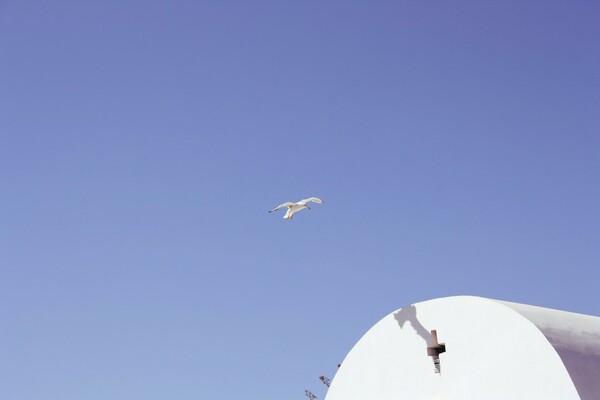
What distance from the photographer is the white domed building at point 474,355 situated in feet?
35.5

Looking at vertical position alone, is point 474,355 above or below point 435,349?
below

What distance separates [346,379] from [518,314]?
124 inches

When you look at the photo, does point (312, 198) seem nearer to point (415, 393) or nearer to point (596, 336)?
point (415, 393)

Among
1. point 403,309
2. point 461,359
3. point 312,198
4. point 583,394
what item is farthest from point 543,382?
point 312,198

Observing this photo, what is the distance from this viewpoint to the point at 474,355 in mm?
11609

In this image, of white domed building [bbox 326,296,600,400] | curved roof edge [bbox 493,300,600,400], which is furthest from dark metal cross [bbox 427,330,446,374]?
curved roof edge [bbox 493,300,600,400]

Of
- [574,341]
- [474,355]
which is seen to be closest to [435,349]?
[474,355]

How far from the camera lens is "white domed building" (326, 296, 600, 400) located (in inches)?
426

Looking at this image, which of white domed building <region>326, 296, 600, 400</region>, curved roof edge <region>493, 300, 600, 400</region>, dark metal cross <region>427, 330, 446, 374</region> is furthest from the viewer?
dark metal cross <region>427, 330, 446, 374</region>

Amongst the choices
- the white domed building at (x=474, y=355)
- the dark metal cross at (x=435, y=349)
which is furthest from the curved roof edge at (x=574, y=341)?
the dark metal cross at (x=435, y=349)

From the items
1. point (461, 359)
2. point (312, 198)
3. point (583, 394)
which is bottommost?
point (583, 394)

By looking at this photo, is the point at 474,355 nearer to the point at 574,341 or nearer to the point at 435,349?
the point at 435,349

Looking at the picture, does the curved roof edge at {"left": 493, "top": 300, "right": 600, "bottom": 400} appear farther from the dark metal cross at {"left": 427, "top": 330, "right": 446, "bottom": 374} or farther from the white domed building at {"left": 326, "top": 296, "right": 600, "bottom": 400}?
the dark metal cross at {"left": 427, "top": 330, "right": 446, "bottom": 374}

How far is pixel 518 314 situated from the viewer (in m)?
11.3
